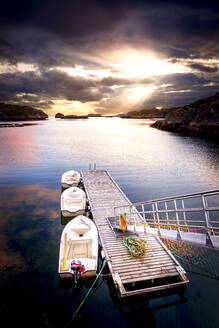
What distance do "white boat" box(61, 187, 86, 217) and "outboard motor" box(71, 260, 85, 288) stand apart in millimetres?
7852

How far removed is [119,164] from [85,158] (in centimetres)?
1138

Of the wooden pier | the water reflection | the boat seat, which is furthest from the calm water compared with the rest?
the boat seat

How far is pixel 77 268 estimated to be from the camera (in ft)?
35.9

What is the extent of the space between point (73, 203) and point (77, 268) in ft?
31.6

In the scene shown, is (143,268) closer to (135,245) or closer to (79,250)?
Result: (135,245)

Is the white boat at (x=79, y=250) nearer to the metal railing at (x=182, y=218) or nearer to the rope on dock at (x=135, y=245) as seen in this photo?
the rope on dock at (x=135, y=245)

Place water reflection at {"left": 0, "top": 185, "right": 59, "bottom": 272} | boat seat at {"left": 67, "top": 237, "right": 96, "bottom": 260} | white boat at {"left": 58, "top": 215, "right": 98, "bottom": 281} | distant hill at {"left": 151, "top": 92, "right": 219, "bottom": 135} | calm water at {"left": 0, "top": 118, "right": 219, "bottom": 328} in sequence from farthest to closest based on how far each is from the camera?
distant hill at {"left": 151, "top": 92, "right": 219, "bottom": 135}, water reflection at {"left": 0, "top": 185, "right": 59, "bottom": 272}, boat seat at {"left": 67, "top": 237, "right": 96, "bottom": 260}, white boat at {"left": 58, "top": 215, "right": 98, "bottom": 281}, calm water at {"left": 0, "top": 118, "right": 219, "bottom": 328}

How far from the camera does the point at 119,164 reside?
42.8m

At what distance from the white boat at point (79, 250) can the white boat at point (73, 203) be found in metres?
3.07

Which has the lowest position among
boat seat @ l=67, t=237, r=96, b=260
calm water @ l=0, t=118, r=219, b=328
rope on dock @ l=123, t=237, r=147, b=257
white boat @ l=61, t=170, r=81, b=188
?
calm water @ l=0, t=118, r=219, b=328

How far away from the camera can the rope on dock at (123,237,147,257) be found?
1212 cm

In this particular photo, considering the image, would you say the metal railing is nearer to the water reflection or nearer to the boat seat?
the boat seat

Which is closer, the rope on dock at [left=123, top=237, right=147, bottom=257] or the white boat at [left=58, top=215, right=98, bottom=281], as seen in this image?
the white boat at [left=58, top=215, right=98, bottom=281]

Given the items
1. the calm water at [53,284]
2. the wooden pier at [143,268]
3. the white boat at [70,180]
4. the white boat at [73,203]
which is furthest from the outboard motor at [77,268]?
the white boat at [70,180]
